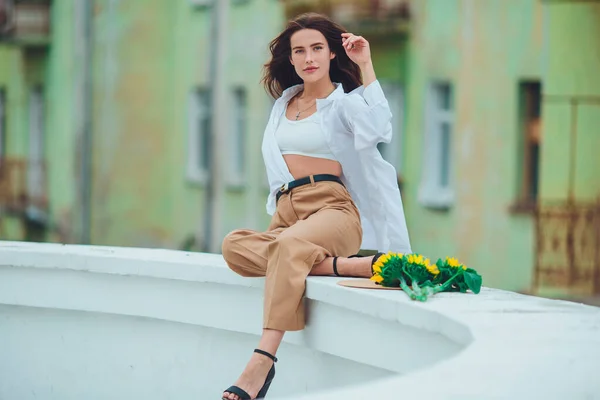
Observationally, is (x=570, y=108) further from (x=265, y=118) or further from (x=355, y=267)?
(x=355, y=267)

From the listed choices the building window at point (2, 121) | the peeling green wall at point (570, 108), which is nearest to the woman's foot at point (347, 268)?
the peeling green wall at point (570, 108)

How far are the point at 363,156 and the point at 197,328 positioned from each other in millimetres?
850

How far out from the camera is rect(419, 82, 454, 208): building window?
20766 mm

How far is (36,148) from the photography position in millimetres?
31266

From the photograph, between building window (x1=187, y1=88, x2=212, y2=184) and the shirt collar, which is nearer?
the shirt collar

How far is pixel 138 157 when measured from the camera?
93.4ft

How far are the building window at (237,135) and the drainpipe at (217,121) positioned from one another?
0.20 metres

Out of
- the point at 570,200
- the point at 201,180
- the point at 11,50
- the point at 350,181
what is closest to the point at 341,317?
the point at 350,181

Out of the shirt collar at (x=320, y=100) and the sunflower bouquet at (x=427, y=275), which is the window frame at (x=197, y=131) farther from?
the sunflower bouquet at (x=427, y=275)

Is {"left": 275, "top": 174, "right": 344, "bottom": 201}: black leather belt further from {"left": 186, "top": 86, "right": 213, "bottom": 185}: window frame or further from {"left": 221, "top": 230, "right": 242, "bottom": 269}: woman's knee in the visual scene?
{"left": 186, "top": 86, "right": 213, "bottom": 185}: window frame

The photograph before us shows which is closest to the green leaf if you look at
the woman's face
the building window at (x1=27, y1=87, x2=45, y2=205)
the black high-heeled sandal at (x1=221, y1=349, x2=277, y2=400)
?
the black high-heeled sandal at (x1=221, y1=349, x2=277, y2=400)

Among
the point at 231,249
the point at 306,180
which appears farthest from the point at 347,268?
the point at 306,180

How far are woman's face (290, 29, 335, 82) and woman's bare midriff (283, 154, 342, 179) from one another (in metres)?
0.29

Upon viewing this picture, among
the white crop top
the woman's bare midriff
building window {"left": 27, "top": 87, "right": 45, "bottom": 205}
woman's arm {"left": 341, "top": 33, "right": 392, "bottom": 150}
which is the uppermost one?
woman's arm {"left": 341, "top": 33, "right": 392, "bottom": 150}
